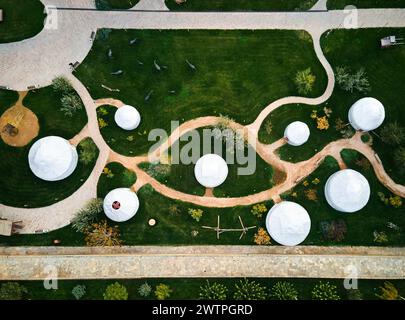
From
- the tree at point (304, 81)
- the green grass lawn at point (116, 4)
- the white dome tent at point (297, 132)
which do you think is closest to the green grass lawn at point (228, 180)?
the white dome tent at point (297, 132)

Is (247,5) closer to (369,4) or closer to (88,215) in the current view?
(369,4)

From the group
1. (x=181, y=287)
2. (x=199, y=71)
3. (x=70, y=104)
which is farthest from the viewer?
(x=199, y=71)

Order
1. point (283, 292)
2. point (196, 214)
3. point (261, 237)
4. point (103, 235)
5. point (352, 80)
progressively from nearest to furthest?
point (283, 292)
point (103, 235)
point (261, 237)
point (196, 214)
point (352, 80)

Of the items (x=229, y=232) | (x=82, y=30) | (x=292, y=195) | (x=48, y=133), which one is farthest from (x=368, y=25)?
(x=48, y=133)

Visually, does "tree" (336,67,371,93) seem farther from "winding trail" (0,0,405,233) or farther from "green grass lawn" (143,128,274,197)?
"green grass lawn" (143,128,274,197)

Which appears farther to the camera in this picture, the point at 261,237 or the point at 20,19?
the point at 20,19

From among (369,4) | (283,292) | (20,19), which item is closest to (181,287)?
(283,292)

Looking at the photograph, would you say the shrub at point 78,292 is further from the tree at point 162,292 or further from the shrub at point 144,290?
the tree at point 162,292
